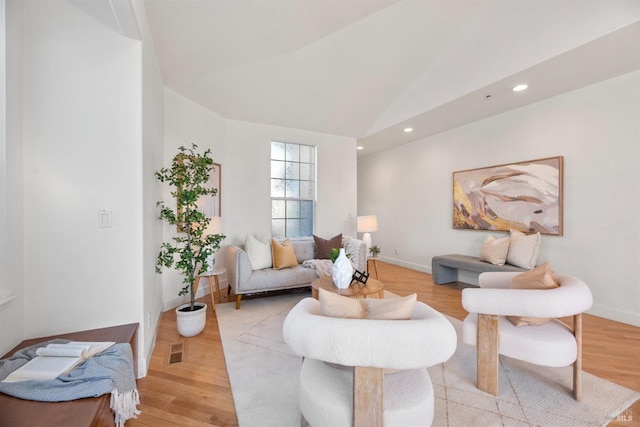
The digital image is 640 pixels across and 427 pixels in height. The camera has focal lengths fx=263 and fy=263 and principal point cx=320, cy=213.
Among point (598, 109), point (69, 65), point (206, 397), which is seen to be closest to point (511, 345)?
point (206, 397)

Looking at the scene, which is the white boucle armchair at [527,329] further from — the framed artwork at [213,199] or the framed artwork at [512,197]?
the framed artwork at [213,199]

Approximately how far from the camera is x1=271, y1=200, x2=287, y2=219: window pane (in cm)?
479

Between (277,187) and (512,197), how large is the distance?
374 cm

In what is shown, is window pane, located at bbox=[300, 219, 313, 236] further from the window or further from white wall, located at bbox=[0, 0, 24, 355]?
white wall, located at bbox=[0, 0, 24, 355]

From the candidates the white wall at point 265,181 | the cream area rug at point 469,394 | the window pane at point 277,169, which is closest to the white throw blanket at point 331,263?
the white wall at point 265,181

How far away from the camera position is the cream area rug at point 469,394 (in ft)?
5.07

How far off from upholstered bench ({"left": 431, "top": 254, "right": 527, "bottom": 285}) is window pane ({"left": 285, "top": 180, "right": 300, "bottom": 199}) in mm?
2719

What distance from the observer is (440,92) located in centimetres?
378

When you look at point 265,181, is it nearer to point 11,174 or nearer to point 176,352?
point 176,352

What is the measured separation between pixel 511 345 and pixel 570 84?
10.7 ft

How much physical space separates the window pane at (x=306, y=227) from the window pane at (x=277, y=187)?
691 millimetres

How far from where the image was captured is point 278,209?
4.85 metres

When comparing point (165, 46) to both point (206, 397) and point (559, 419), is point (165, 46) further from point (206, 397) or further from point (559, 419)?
point (559, 419)

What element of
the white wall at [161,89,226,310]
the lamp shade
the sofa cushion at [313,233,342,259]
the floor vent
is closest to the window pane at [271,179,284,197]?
the white wall at [161,89,226,310]
